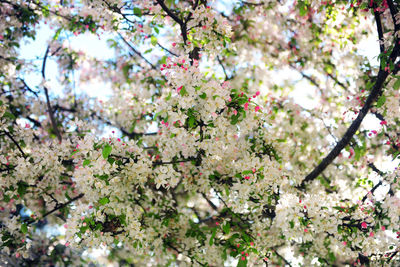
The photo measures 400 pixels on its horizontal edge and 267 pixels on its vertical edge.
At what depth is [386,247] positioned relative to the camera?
13.6ft

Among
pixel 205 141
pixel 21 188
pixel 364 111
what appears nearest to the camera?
pixel 205 141

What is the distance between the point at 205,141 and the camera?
3.80m

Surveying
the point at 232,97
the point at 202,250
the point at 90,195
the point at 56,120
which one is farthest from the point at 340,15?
the point at 56,120

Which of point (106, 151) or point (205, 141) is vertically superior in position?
point (205, 141)

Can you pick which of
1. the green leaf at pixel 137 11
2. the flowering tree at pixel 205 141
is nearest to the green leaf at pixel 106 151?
the flowering tree at pixel 205 141

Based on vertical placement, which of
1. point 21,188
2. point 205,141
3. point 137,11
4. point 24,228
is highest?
point 137,11

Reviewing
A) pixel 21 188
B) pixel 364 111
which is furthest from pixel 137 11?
pixel 364 111

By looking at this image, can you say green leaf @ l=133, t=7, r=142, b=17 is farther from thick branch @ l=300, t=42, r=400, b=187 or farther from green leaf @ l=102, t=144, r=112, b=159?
thick branch @ l=300, t=42, r=400, b=187

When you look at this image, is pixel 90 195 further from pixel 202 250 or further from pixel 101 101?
pixel 101 101

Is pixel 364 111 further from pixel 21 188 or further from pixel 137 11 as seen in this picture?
pixel 21 188

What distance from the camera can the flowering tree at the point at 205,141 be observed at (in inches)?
147

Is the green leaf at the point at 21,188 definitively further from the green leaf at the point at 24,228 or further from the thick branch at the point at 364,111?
the thick branch at the point at 364,111

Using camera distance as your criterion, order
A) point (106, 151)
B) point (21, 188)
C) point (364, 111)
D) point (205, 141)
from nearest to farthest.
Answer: point (106, 151), point (205, 141), point (21, 188), point (364, 111)

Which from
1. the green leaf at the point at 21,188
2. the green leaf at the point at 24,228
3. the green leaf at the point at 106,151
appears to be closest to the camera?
the green leaf at the point at 106,151
